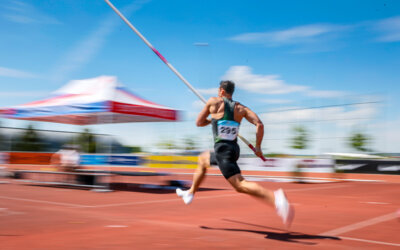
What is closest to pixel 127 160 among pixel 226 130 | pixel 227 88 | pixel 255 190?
pixel 227 88

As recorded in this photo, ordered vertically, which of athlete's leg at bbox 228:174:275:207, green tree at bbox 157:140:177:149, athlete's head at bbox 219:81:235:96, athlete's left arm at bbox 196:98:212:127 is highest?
athlete's head at bbox 219:81:235:96

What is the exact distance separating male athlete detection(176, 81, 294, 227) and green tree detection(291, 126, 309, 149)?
15.4m

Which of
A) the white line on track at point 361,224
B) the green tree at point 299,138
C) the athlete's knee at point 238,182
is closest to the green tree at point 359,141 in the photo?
the green tree at point 299,138

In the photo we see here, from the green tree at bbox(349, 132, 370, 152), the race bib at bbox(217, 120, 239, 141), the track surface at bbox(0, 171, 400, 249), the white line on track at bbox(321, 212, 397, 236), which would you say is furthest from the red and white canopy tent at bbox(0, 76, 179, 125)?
the green tree at bbox(349, 132, 370, 152)

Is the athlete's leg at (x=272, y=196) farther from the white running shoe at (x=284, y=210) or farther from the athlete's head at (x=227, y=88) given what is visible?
the athlete's head at (x=227, y=88)

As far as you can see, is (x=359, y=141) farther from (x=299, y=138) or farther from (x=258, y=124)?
(x=258, y=124)

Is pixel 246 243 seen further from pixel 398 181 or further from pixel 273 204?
pixel 398 181

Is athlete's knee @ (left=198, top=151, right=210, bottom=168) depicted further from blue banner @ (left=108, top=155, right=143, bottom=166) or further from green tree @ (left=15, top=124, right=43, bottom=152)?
green tree @ (left=15, top=124, right=43, bottom=152)

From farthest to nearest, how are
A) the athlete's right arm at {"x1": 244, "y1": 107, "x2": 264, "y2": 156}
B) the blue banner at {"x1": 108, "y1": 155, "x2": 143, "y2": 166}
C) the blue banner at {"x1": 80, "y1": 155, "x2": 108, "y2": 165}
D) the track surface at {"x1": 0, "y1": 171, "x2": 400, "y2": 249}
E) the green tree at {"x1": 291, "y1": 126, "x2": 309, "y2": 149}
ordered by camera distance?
the green tree at {"x1": 291, "y1": 126, "x2": 309, "y2": 149} → the blue banner at {"x1": 108, "y1": 155, "x2": 143, "y2": 166} → the blue banner at {"x1": 80, "y1": 155, "x2": 108, "y2": 165} → the athlete's right arm at {"x1": 244, "y1": 107, "x2": 264, "y2": 156} → the track surface at {"x1": 0, "y1": 171, "x2": 400, "y2": 249}

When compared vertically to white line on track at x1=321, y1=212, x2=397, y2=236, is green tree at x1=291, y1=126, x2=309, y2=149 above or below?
above

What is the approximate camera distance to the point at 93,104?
11.0 m

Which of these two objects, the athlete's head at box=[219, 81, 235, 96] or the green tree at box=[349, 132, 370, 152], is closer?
the athlete's head at box=[219, 81, 235, 96]

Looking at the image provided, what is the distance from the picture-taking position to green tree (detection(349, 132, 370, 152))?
19.0 meters

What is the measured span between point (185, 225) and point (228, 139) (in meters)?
1.64
